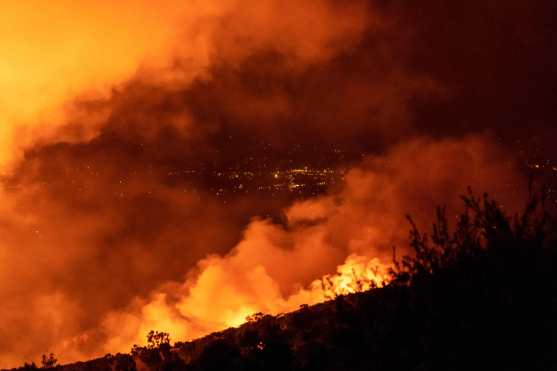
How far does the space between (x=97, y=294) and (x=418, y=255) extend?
99.3 ft

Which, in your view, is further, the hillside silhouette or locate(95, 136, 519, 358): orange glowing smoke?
locate(95, 136, 519, 358): orange glowing smoke

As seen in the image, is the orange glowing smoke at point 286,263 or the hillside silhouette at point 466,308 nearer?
the hillside silhouette at point 466,308

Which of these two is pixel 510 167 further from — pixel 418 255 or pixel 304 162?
pixel 418 255

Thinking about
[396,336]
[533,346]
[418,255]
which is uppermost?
[418,255]

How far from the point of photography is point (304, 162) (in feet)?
171

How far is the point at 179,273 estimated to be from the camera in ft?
114

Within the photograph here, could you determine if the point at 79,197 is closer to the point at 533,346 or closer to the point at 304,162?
the point at 304,162

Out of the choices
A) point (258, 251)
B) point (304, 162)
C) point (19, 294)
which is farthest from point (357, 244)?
point (304, 162)

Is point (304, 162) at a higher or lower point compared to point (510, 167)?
higher

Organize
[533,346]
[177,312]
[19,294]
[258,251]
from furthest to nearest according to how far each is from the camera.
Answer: [258,251] → [19,294] → [177,312] → [533,346]

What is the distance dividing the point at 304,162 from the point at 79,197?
68.8 ft

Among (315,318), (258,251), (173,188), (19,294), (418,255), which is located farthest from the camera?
(173,188)

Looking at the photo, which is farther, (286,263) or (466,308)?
(286,263)

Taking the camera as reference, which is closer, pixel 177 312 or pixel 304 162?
pixel 177 312
